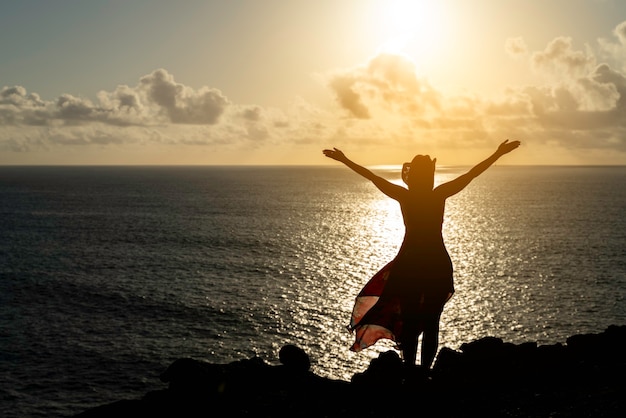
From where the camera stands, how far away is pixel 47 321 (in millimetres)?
61000


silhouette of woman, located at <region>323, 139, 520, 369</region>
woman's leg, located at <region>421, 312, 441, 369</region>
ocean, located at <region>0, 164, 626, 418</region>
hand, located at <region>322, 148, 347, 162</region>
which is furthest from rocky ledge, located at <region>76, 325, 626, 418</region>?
ocean, located at <region>0, 164, 626, 418</region>

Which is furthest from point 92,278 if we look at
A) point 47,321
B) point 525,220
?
point 525,220

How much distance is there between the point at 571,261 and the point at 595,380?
86.7 m

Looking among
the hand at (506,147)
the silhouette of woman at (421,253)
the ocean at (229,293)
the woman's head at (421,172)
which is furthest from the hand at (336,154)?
the ocean at (229,293)

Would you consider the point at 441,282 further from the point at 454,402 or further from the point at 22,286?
the point at 22,286

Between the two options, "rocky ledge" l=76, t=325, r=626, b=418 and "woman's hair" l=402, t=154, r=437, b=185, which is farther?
"rocky ledge" l=76, t=325, r=626, b=418

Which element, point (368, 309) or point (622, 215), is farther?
point (622, 215)

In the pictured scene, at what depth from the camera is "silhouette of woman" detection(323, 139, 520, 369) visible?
33.3 feet

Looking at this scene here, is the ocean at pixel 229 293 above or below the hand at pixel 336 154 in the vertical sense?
below

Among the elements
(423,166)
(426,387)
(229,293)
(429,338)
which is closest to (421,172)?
(423,166)

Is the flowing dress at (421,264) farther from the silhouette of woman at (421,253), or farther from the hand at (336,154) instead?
the hand at (336,154)

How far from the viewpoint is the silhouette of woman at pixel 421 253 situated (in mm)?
10141

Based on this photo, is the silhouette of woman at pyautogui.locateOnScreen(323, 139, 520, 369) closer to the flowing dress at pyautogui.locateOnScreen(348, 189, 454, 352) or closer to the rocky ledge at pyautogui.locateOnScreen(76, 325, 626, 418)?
the flowing dress at pyautogui.locateOnScreen(348, 189, 454, 352)

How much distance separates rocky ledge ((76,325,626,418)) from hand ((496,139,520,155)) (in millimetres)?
3969
